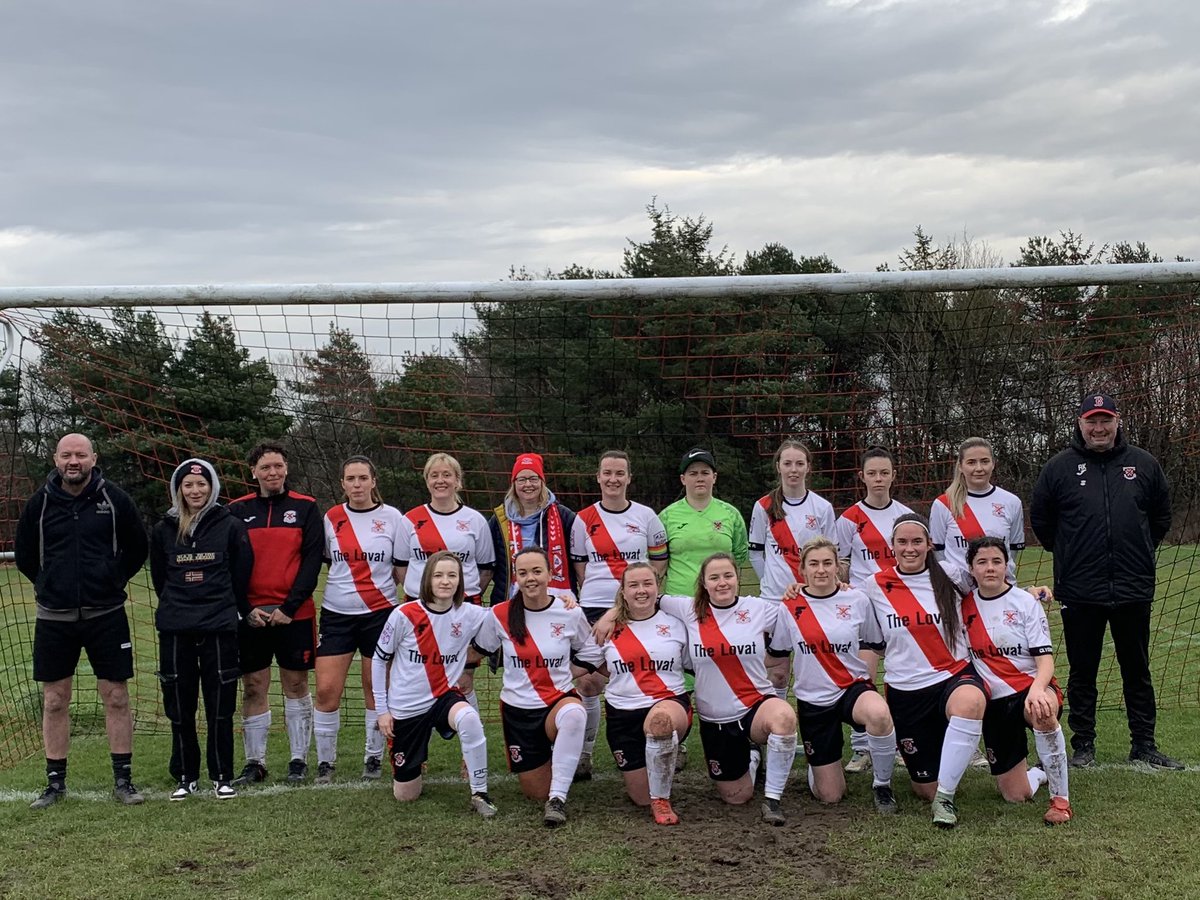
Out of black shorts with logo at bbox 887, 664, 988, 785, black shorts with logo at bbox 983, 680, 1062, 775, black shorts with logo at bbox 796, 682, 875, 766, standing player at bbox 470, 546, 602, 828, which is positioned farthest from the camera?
standing player at bbox 470, 546, 602, 828

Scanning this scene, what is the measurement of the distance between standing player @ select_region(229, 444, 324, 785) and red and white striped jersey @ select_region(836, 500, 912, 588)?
9.23 feet

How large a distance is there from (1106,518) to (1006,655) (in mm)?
1080

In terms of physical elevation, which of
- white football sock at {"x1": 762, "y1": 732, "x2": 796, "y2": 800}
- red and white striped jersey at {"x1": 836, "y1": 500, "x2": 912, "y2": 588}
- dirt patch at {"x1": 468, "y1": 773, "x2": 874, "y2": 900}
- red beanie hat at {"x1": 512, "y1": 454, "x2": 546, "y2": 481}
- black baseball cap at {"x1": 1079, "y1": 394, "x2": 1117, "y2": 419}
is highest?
black baseball cap at {"x1": 1079, "y1": 394, "x2": 1117, "y2": 419}

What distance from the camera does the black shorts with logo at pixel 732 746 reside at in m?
4.75

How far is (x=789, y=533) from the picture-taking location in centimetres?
544

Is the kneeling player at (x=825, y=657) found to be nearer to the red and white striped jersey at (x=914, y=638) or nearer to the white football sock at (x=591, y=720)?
the red and white striped jersey at (x=914, y=638)

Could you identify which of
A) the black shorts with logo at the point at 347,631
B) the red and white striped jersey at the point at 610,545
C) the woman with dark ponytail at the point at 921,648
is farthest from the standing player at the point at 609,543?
the woman with dark ponytail at the point at 921,648

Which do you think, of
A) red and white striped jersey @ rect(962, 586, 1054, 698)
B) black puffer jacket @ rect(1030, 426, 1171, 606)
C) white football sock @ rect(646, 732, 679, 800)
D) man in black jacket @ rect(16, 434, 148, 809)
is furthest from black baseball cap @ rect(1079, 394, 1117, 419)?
man in black jacket @ rect(16, 434, 148, 809)

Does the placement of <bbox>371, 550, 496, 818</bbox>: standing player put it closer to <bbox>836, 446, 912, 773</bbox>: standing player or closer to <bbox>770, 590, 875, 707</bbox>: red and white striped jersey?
<bbox>770, 590, 875, 707</bbox>: red and white striped jersey

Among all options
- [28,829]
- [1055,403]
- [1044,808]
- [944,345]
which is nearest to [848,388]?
[944,345]

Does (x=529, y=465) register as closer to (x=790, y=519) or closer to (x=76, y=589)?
(x=790, y=519)

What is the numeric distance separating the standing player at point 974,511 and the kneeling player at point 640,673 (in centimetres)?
160

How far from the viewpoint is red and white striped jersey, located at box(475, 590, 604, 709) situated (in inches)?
193

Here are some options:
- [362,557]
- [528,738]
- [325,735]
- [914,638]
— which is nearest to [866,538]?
[914,638]
